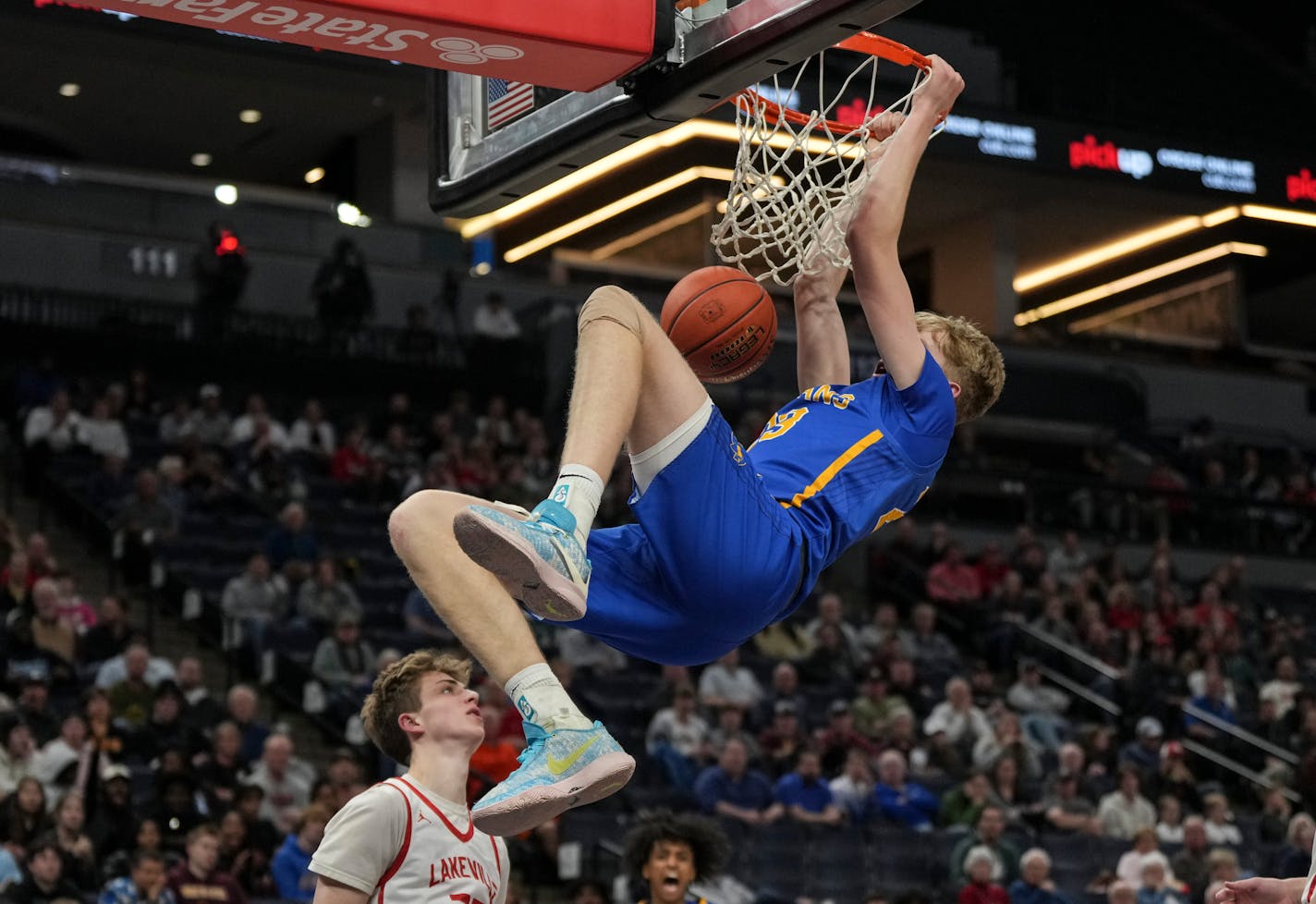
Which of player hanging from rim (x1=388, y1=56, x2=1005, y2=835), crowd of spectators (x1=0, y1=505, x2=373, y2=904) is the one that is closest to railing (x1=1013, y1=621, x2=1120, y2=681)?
crowd of spectators (x1=0, y1=505, x2=373, y2=904)

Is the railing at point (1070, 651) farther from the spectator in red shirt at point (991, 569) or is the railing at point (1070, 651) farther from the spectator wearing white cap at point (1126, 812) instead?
the spectator wearing white cap at point (1126, 812)

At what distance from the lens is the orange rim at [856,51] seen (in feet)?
17.6

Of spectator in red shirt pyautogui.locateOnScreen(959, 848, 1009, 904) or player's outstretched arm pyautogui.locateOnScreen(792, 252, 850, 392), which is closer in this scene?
player's outstretched arm pyautogui.locateOnScreen(792, 252, 850, 392)

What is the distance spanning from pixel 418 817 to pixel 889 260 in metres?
2.01

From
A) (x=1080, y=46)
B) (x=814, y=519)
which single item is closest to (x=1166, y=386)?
(x=1080, y=46)

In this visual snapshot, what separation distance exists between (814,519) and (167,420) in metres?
→ 12.2

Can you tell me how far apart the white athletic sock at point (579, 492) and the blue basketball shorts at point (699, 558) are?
0.27 m

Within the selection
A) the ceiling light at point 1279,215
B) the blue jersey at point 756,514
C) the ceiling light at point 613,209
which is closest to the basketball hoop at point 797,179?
the blue jersey at point 756,514

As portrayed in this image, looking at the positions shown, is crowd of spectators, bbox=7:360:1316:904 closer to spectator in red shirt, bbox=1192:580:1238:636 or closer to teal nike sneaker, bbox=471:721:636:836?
spectator in red shirt, bbox=1192:580:1238:636

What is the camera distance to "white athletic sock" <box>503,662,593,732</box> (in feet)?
13.9

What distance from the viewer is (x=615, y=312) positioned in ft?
14.3

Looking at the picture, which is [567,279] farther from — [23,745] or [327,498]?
[23,745]

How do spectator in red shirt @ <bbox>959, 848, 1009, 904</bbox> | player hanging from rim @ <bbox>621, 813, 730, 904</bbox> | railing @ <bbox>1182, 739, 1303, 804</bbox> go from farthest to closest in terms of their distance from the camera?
railing @ <bbox>1182, 739, 1303, 804</bbox> → spectator in red shirt @ <bbox>959, 848, 1009, 904</bbox> → player hanging from rim @ <bbox>621, 813, 730, 904</bbox>

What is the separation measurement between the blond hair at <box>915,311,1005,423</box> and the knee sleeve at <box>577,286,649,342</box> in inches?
41.6
